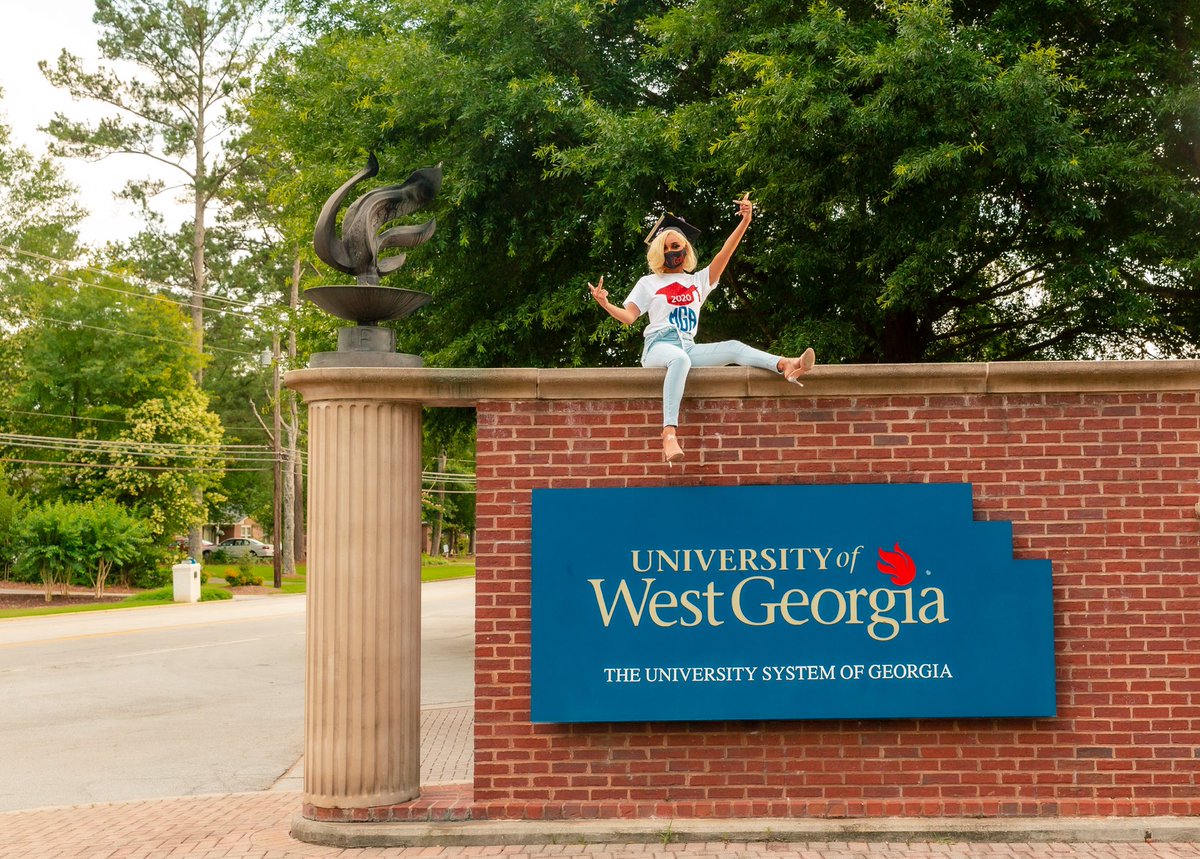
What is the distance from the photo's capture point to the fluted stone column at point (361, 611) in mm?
5984

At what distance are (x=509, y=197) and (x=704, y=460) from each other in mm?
6960

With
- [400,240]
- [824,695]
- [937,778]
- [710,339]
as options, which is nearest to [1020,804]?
[937,778]

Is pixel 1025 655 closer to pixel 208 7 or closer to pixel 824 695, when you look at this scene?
pixel 824 695

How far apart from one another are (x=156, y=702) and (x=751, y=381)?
893 cm

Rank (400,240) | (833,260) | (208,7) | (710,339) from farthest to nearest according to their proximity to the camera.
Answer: (208,7)
(710,339)
(833,260)
(400,240)

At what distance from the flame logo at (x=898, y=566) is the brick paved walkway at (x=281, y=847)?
136 centimetres

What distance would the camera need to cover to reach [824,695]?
5.90 m

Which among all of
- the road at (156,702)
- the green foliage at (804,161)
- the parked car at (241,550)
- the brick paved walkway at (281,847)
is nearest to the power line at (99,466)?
the road at (156,702)

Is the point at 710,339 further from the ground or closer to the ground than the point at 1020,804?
further from the ground

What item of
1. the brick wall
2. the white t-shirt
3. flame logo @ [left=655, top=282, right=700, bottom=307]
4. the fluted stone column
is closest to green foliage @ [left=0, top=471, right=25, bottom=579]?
the fluted stone column

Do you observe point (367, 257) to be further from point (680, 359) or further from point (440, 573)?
point (440, 573)

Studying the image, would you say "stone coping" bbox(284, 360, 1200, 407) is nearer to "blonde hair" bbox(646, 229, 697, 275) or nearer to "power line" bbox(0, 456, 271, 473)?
"blonde hair" bbox(646, 229, 697, 275)

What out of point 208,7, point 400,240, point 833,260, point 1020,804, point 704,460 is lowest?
point 1020,804

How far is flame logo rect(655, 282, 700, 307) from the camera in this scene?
20.4 ft
